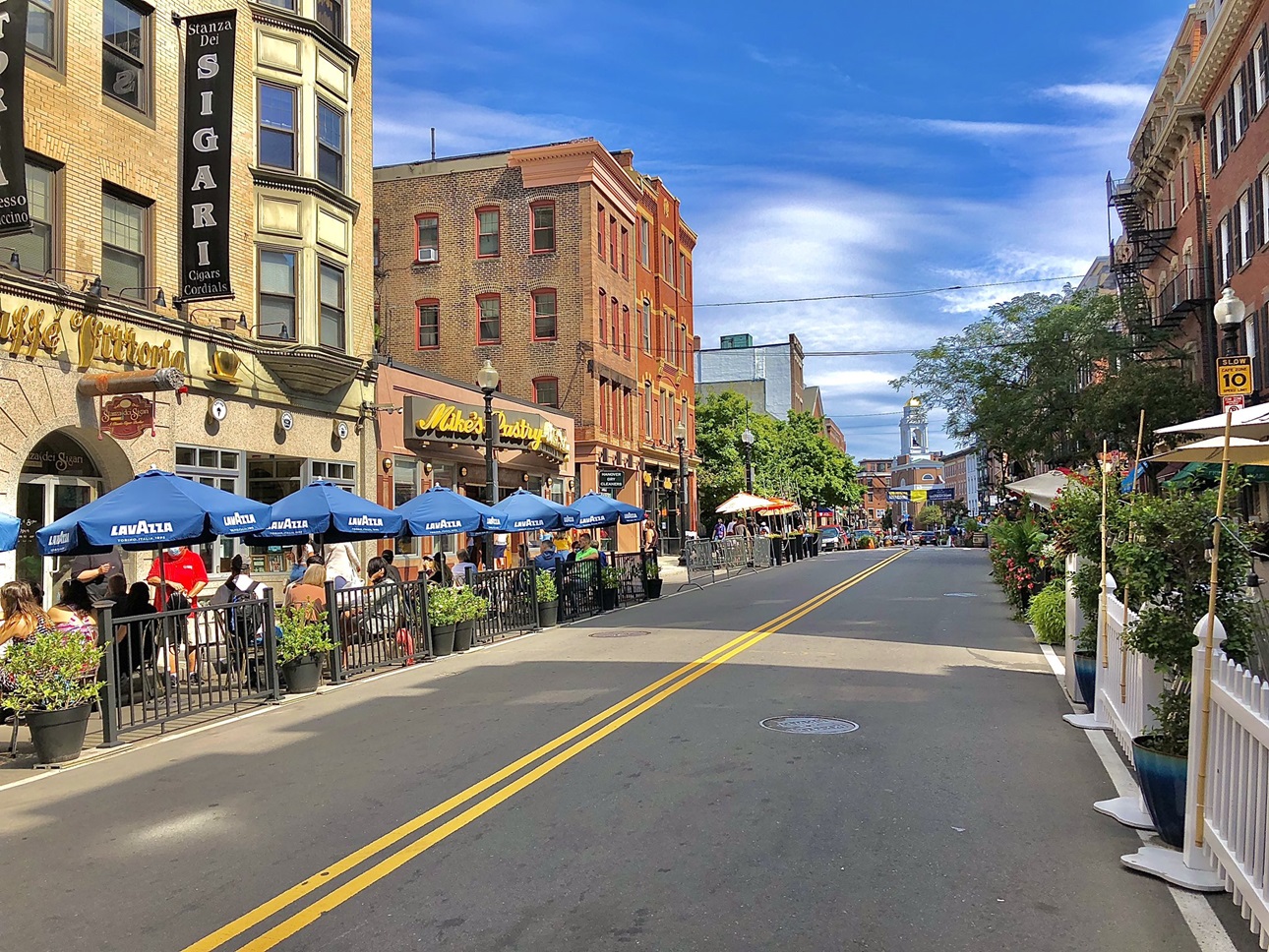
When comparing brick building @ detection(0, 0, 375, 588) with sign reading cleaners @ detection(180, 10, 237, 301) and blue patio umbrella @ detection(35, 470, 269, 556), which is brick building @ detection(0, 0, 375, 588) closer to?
sign reading cleaners @ detection(180, 10, 237, 301)

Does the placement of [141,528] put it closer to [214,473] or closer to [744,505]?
[214,473]

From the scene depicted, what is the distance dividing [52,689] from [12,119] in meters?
8.30

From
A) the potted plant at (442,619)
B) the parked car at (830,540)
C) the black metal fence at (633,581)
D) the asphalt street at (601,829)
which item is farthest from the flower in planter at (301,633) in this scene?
the parked car at (830,540)

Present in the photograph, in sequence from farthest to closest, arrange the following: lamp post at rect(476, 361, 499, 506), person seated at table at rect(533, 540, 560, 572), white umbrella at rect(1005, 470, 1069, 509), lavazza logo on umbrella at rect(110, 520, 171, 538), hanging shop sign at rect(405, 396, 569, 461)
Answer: hanging shop sign at rect(405, 396, 569, 461), white umbrella at rect(1005, 470, 1069, 509), person seated at table at rect(533, 540, 560, 572), lamp post at rect(476, 361, 499, 506), lavazza logo on umbrella at rect(110, 520, 171, 538)

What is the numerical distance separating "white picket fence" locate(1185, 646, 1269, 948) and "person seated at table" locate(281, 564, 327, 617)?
9.70 metres

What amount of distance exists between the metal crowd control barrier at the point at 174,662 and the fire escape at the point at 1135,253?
29576 mm

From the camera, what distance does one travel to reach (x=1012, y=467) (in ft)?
194

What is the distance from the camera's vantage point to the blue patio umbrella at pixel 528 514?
1869 cm

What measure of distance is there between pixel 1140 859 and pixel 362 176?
71.9 ft

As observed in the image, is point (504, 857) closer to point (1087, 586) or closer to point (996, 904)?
point (996, 904)

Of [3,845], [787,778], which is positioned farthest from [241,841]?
[787,778]

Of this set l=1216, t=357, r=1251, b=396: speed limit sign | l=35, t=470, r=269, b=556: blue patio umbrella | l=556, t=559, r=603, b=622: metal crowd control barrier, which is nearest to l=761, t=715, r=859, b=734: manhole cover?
l=1216, t=357, r=1251, b=396: speed limit sign

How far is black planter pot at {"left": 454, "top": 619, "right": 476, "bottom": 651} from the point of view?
50.1 feet

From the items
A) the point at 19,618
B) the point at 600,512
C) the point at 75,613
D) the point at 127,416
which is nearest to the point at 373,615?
the point at 75,613
